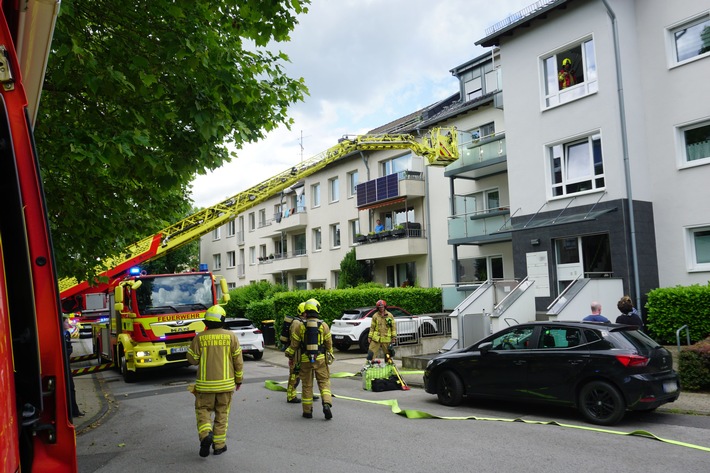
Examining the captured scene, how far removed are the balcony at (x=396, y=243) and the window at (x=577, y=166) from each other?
33.0ft

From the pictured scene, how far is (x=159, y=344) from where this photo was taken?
45.5ft

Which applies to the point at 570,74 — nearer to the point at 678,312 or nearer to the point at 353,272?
the point at 678,312

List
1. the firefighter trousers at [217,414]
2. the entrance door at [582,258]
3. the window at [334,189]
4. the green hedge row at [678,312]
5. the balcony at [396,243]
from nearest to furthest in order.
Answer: the firefighter trousers at [217,414], the green hedge row at [678,312], the entrance door at [582,258], the balcony at [396,243], the window at [334,189]

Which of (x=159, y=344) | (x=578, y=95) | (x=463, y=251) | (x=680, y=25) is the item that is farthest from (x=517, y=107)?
(x=159, y=344)

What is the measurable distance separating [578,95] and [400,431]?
12.8 meters

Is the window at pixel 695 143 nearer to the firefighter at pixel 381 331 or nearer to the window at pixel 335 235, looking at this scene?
the firefighter at pixel 381 331

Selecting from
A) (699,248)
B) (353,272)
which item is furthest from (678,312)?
(353,272)

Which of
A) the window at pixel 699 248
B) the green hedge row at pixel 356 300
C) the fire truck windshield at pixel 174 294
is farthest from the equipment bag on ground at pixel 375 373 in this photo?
the green hedge row at pixel 356 300

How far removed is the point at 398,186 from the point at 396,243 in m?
2.71

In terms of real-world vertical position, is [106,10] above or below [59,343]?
above

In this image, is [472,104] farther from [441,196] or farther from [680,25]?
[680,25]

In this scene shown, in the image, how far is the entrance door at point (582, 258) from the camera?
53.7 feet

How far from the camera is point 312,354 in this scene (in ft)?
29.1

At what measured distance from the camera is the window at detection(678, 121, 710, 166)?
15023 mm
